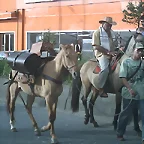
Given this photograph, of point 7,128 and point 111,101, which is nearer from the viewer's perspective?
point 7,128

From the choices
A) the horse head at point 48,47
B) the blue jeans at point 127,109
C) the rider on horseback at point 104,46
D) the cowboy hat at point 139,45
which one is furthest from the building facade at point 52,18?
the blue jeans at point 127,109

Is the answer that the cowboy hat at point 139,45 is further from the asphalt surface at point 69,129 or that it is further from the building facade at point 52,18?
the building facade at point 52,18

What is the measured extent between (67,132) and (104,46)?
2146 mm

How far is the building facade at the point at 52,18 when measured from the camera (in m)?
29.6

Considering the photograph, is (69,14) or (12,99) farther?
(69,14)

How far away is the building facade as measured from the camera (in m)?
29.6

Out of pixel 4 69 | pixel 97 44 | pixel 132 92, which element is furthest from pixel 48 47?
pixel 4 69

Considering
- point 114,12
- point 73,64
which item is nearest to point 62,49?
point 73,64

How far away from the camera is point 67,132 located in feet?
32.3

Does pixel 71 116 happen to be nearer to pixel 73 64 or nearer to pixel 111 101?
pixel 111 101

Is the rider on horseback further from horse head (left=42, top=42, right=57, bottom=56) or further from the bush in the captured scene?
the bush

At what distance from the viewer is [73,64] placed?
328 inches

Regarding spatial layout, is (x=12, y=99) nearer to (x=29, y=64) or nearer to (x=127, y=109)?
(x=29, y=64)

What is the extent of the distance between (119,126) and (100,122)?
2.50 meters
